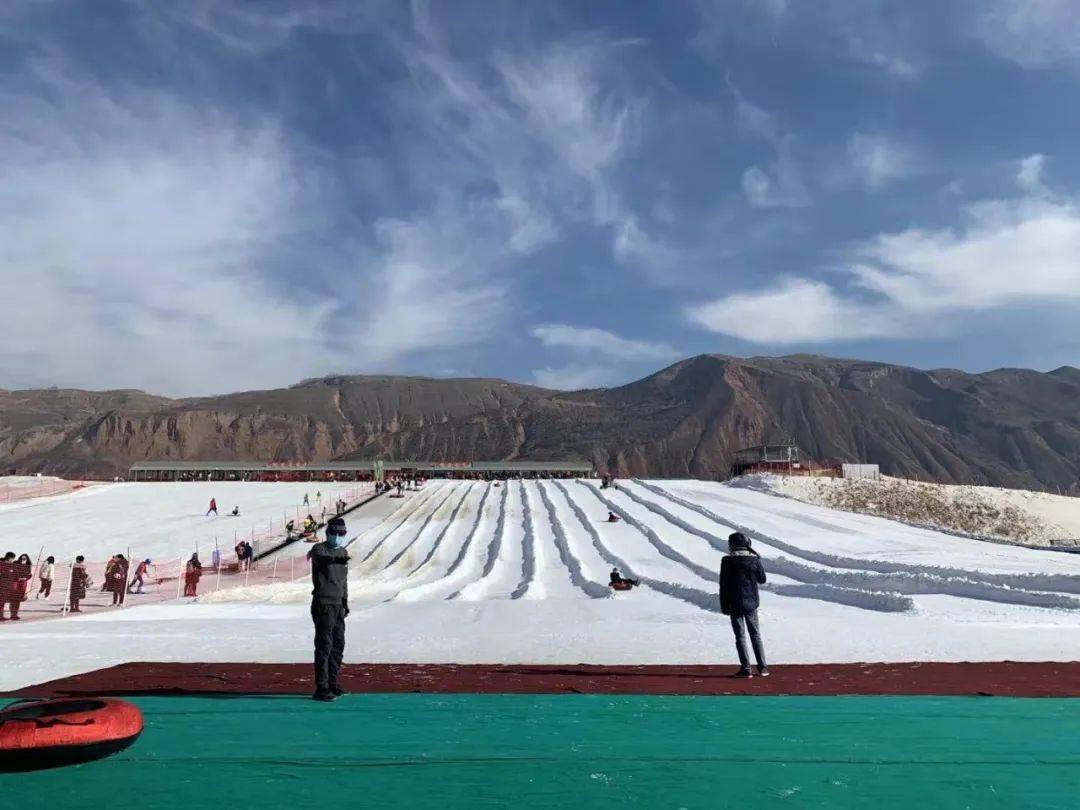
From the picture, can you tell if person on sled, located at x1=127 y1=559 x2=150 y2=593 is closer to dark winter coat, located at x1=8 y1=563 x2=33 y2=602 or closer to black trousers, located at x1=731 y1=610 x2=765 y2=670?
dark winter coat, located at x1=8 y1=563 x2=33 y2=602

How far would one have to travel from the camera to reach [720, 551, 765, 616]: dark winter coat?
8.15 metres

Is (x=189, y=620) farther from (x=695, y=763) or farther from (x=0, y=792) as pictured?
(x=695, y=763)

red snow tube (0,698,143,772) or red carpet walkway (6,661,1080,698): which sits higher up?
red snow tube (0,698,143,772)

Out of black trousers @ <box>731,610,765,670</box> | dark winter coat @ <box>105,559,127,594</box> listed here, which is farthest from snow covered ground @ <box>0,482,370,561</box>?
black trousers @ <box>731,610,765,670</box>

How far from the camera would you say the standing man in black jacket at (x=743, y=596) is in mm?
8070

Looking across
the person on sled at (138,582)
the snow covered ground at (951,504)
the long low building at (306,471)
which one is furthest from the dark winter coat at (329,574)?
the long low building at (306,471)

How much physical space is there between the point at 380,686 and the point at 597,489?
48929 mm

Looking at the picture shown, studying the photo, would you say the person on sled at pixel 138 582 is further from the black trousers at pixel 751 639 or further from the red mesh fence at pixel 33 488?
the red mesh fence at pixel 33 488

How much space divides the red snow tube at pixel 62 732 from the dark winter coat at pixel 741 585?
5009 mm

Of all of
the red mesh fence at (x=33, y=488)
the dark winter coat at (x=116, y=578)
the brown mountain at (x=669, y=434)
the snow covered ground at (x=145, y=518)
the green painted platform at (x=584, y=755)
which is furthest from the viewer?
the brown mountain at (x=669, y=434)

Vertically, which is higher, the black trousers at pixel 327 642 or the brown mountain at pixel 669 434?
the brown mountain at pixel 669 434

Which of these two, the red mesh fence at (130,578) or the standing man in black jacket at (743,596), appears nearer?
the standing man in black jacket at (743,596)

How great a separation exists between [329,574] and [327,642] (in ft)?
1.71

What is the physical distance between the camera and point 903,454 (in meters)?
158
